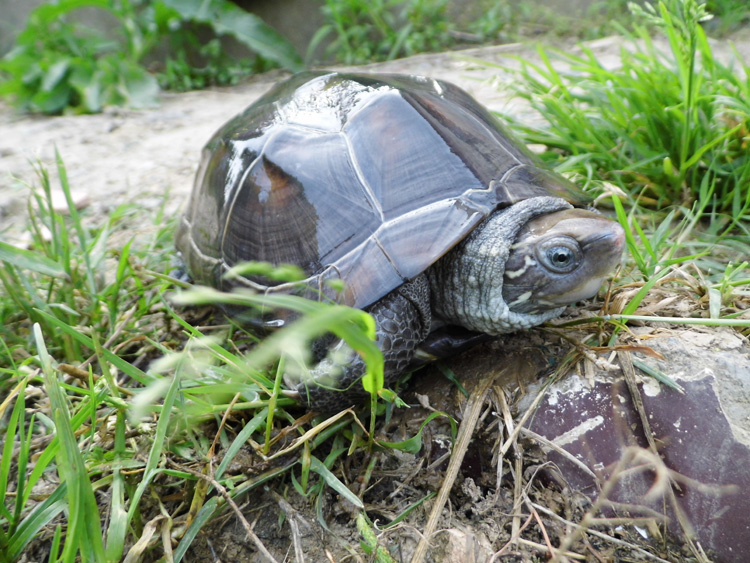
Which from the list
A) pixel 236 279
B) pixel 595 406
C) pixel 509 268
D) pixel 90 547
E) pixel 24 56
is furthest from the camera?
pixel 24 56

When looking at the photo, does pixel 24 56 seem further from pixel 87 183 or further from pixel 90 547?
pixel 90 547

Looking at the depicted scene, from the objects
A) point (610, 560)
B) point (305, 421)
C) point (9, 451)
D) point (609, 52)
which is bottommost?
point (610, 560)

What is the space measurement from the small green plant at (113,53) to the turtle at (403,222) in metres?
3.42

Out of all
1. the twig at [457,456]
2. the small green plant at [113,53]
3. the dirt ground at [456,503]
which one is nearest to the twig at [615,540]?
the dirt ground at [456,503]

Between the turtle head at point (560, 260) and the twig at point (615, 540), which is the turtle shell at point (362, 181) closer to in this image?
the turtle head at point (560, 260)

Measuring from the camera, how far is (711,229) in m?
2.01

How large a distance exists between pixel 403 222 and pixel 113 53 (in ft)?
16.8

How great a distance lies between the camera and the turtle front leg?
1.43m

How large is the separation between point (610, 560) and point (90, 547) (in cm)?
110

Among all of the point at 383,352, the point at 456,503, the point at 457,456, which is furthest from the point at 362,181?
the point at 456,503

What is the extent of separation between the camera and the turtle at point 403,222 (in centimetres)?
145

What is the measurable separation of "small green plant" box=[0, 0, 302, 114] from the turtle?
3420 mm

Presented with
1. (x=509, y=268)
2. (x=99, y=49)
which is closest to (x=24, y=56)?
(x=99, y=49)

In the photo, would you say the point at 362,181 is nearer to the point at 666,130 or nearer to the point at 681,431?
the point at 681,431
